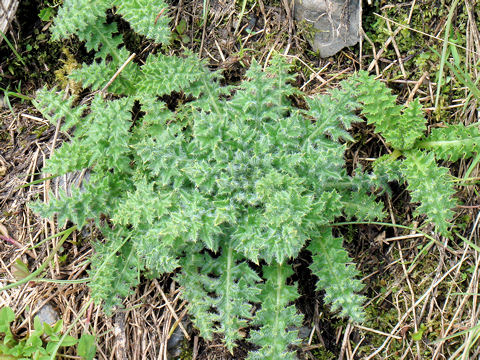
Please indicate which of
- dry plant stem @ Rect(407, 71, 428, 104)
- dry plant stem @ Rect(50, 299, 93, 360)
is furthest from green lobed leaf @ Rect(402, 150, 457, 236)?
dry plant stem @ Rect(50, 299, 93, 360)

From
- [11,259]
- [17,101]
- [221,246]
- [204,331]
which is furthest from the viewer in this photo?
[17,101]

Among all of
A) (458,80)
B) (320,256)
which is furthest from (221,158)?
→ (458,80)

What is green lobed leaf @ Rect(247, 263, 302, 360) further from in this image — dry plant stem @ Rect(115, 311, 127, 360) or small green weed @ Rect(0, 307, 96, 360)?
small green weed @ Rect(0, 307, 96, 360)

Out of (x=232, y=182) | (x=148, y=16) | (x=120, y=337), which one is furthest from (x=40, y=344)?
(x=148, y=16)

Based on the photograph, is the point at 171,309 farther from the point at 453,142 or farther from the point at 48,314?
the point at 453,142

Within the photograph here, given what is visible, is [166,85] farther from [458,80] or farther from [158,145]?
[458,80]

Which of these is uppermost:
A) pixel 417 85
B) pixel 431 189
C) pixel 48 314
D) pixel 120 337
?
pixel 417 85
